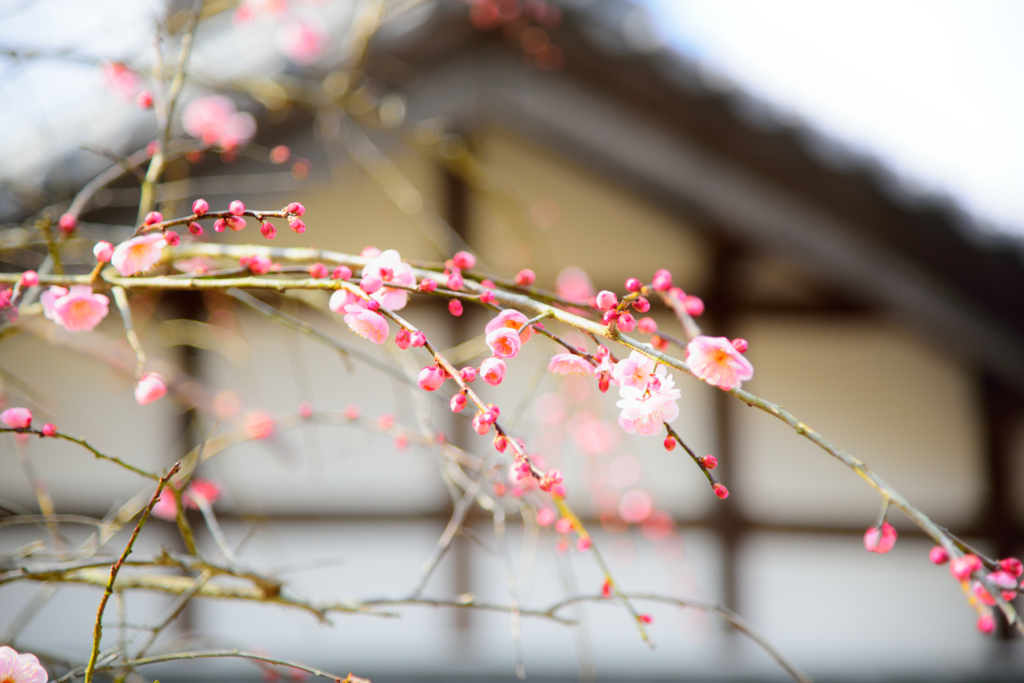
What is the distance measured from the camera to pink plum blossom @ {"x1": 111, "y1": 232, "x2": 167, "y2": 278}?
800mm

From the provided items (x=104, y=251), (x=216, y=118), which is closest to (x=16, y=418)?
(x=104, y=251)

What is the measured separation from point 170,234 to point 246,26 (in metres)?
2.15

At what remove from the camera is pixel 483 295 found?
0.73 m

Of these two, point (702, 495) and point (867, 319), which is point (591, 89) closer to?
point (867, 319)

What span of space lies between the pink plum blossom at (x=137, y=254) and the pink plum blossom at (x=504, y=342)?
477mm

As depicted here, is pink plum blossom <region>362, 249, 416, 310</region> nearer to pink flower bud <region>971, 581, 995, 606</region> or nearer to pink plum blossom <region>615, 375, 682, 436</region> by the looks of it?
pink plum blossom <region>615, 375, 682, 436</region>

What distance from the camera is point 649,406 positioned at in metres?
0.70

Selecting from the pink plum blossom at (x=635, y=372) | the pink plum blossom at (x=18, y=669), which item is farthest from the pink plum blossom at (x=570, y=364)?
the pink plum blossom at (x=18, y=669)

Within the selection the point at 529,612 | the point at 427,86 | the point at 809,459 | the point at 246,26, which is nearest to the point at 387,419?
the point at 529,612

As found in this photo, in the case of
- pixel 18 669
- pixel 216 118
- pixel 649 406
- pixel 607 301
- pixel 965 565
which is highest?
pixel 216 118

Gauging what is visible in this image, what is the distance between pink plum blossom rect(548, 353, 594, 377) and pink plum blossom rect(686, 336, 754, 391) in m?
0.13

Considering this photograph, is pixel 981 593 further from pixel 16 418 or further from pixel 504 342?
pixel 16 418

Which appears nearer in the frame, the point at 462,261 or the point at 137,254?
the point at 137,254

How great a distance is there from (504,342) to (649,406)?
0.19 metres
